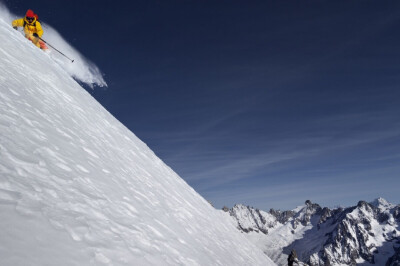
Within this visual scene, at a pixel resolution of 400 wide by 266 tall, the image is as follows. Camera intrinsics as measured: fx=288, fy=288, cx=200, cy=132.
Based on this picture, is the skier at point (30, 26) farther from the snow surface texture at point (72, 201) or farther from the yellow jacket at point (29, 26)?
the snow surface texture at point (72, 201)

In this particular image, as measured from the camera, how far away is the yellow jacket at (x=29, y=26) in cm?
1548

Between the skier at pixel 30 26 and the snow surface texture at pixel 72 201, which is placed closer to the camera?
the snow surface texture at pixel 72 201

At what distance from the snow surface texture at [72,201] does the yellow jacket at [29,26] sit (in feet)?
33.9

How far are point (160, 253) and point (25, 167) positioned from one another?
1904mm

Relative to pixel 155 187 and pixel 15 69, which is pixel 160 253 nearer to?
pixel 155 187

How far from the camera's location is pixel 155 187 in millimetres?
6910

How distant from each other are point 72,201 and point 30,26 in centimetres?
1614

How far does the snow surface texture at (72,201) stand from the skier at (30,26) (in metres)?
10.3

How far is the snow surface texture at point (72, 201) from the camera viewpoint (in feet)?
7.93

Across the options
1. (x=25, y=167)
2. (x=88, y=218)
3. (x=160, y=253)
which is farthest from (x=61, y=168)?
(x=160, y=253)

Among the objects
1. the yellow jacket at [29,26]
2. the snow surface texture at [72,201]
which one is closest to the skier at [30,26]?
the yellow jacket at [29,26]

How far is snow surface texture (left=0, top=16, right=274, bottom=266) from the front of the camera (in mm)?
2416

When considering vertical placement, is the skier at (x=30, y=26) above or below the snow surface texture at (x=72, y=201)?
above

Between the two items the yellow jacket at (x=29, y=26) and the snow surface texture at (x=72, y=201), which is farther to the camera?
the yellow jacket at (x=29, y=26)
